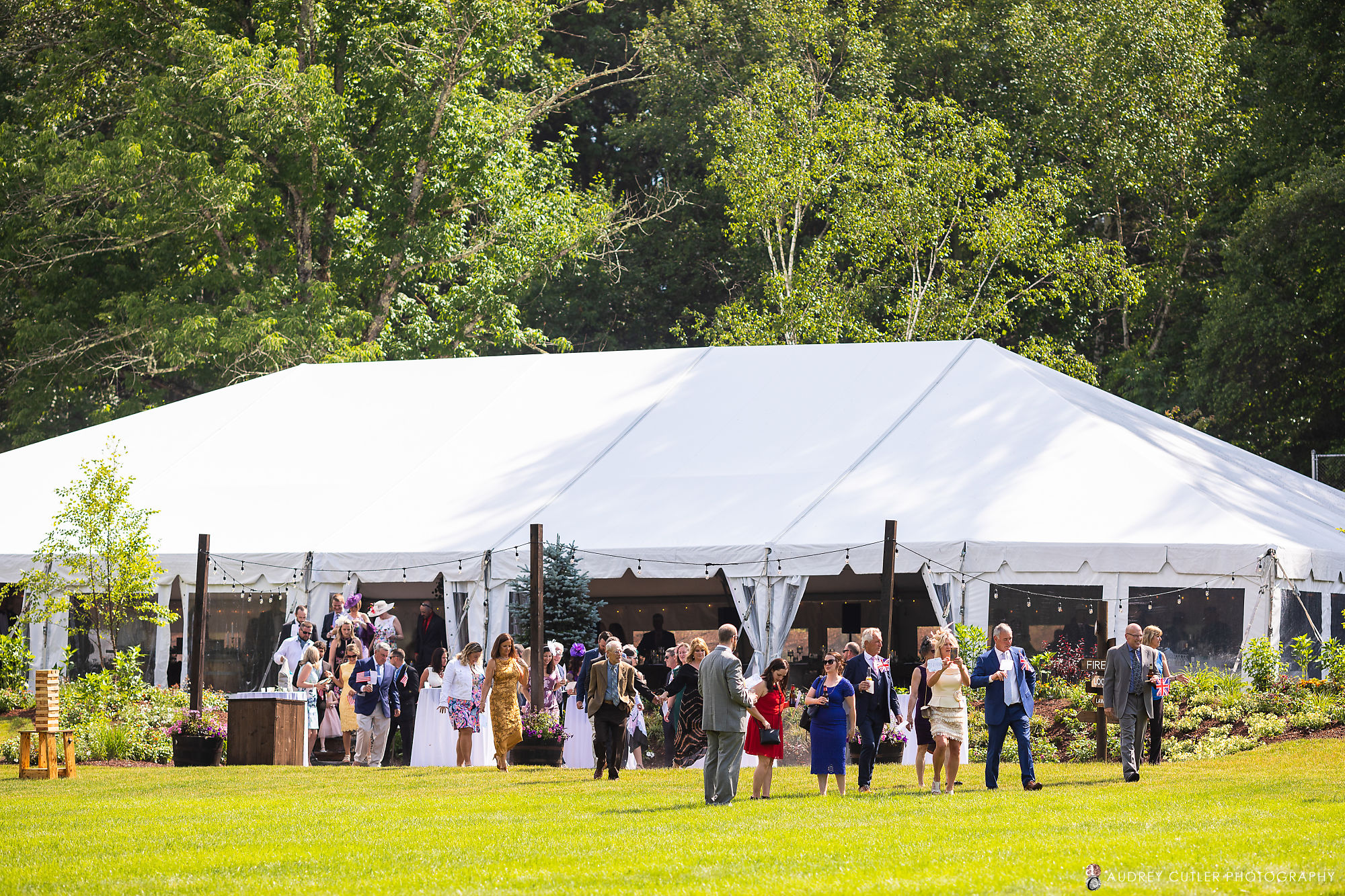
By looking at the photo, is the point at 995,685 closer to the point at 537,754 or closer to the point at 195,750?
the point at 537,754

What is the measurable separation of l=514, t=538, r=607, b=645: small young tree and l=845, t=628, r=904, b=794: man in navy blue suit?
16.7 feet

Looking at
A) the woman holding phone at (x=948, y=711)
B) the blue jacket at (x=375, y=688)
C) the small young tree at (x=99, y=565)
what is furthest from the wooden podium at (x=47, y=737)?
the woman holding phone at (x=948, y=711)

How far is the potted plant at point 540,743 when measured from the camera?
15.7m

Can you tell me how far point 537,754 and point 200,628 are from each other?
4489mm

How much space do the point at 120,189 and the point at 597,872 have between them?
80.9 ft

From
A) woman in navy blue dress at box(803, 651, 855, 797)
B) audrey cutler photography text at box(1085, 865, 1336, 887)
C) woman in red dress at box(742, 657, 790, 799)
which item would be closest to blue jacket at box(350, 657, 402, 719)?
woman in red dress at box(742, 657, 790, 799)

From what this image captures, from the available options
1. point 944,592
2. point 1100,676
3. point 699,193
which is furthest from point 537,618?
point 699,193

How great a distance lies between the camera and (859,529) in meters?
17.1

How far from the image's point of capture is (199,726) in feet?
52.6

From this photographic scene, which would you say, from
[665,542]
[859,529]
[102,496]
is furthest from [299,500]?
[859,529]

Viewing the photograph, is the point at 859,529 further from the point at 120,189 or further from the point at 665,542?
the point at 120,189

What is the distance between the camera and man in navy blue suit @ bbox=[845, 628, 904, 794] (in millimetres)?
12852

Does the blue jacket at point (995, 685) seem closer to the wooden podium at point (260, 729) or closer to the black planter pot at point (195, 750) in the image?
the wooden podium at point (260, 729)

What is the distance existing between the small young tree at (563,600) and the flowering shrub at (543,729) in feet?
5.44
